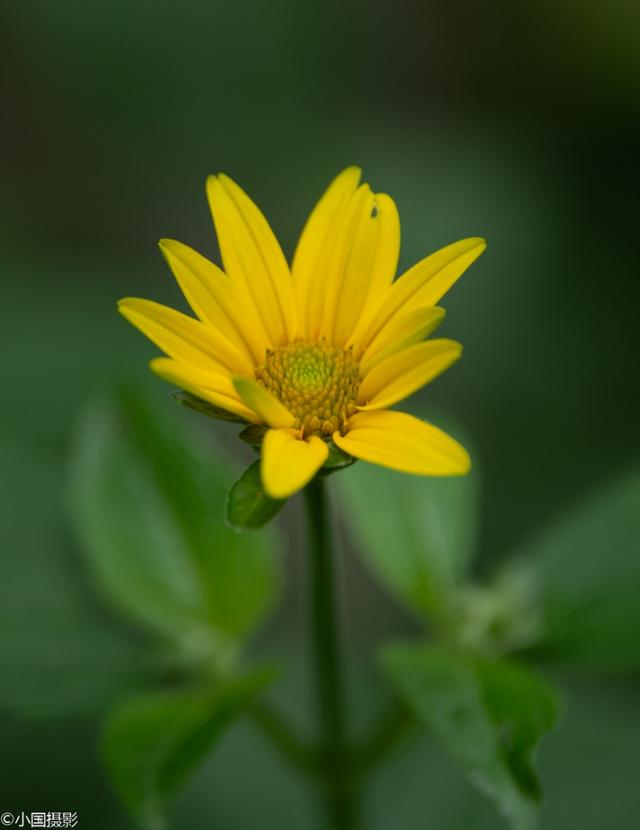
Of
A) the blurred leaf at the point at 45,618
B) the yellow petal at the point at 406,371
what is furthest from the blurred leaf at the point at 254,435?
the blurred leaf at the point at 45,618

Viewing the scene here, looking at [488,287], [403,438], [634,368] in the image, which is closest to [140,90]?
[488,287]

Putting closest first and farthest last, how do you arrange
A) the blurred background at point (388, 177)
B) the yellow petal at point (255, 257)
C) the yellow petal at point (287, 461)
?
1. the yellow petal at point (287, 461)
2. the yellow petal at point (255, 257)
3. the blurred background at point (388, 177)

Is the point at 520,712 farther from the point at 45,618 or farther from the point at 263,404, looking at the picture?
the point at 45,618

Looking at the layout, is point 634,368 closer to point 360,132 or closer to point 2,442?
point 360,132

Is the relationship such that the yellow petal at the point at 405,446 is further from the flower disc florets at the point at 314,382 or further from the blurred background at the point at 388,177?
the blurred background at the point at 388,177

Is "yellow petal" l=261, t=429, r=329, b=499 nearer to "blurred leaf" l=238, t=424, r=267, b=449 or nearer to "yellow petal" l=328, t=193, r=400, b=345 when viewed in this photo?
"blurred leaf" l=238, t=424, r=267, b=449

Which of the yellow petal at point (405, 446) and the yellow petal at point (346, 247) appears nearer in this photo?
the yellow petal at point (405, 446)

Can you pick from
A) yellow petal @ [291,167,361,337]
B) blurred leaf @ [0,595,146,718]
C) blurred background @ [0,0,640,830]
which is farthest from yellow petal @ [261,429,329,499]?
blurred background @ [0,0,640,830]

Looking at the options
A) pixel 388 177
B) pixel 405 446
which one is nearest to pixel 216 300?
pixel 405 446
